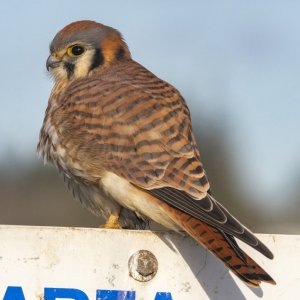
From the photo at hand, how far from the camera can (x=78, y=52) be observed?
529cm

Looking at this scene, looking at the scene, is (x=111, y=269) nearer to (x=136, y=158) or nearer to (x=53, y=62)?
(x=136, y=158)

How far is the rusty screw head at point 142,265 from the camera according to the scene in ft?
12.5

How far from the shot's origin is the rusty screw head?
150 inches

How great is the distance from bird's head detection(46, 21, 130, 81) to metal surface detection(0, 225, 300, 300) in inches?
59.1

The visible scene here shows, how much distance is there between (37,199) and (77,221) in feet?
9.72

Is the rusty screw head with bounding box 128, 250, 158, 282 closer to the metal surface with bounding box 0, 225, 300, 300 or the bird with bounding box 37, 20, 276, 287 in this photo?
the metal surface with bounding box 0, 225, 300, 300

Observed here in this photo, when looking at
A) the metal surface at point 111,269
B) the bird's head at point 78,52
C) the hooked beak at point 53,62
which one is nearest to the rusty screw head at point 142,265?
the metal surface at point 111,269

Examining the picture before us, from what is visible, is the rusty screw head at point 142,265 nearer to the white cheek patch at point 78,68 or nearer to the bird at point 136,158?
the bird at point 136,158

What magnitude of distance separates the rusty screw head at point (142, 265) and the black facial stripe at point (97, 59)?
1.55 m

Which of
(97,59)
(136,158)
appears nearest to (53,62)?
(97,59)

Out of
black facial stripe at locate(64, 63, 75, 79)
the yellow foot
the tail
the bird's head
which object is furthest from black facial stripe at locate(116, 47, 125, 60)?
the tail

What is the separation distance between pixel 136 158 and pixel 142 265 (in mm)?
626

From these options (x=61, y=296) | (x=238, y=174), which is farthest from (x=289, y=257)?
(x=238, y=174)

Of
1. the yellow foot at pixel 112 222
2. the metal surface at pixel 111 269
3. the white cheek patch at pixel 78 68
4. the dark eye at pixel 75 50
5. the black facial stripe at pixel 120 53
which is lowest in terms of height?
the metal surface at pixel 111 269
